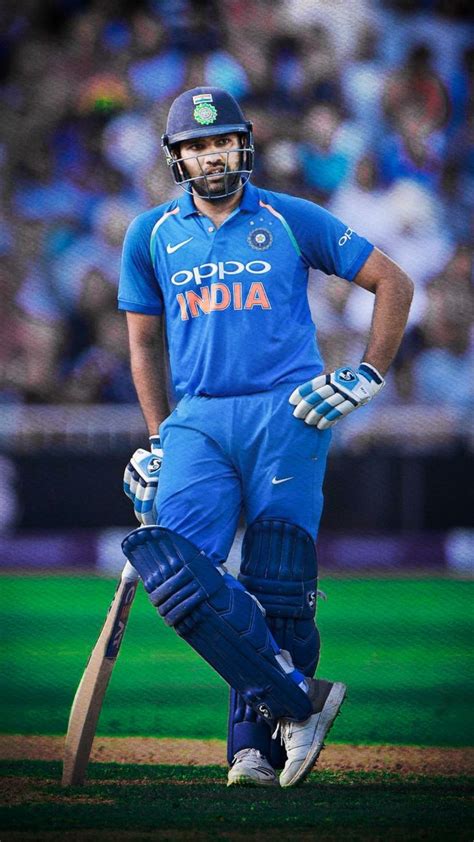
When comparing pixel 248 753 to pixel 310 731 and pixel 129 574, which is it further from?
pixel 129 574

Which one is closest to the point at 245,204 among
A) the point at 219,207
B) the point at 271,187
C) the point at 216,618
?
the point at 219,207

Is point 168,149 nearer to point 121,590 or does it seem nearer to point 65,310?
point 121,590

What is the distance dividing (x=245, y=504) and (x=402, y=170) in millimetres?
7164

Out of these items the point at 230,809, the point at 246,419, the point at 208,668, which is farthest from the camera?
the point at 208,668

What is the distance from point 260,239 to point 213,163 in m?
0.27

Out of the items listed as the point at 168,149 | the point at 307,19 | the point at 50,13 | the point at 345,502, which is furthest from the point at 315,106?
the point at 168,149

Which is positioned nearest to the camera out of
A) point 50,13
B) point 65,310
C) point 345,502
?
point 345,502

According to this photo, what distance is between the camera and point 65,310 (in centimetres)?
1069

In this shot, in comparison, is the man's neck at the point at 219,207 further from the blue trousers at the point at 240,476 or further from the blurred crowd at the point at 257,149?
the blurred crowd at the point at 257,149

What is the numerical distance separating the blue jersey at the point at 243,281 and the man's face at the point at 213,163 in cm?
9

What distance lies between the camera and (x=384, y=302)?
13.9 ft

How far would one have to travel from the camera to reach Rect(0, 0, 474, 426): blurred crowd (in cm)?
1042

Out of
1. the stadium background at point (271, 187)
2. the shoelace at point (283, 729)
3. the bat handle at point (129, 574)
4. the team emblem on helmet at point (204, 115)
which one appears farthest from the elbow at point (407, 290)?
the stadium background at point (271, 187)

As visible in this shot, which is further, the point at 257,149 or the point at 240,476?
the point at 257,149
